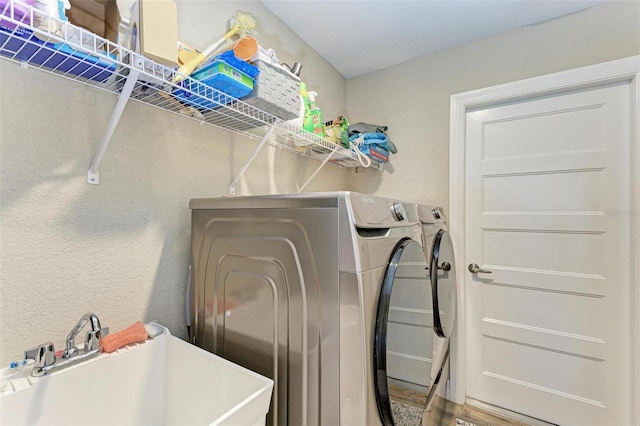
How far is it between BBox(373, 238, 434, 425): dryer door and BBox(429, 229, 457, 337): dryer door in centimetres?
41

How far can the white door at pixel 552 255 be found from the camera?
187 centimetres

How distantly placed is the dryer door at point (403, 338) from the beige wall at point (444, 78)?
1.31 m

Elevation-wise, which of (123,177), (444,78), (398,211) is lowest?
(398,211)

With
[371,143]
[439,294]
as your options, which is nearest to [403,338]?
[439,294]

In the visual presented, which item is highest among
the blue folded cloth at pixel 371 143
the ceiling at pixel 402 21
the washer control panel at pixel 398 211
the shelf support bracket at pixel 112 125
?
the ceiling at pixel 402 21

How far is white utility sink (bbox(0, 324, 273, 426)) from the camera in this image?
2.64 ft

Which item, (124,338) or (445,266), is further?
(445,266)

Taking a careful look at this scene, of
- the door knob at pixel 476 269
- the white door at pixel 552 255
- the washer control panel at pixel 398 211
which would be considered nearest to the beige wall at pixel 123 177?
the white door at pixel 552 255

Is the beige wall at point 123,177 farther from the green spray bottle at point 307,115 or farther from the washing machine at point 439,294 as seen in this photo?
the washing machine at point 439,294

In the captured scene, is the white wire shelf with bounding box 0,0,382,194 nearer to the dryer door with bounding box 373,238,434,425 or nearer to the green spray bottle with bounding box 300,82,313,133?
the green spray bottle with bounding box 300,82,313,133

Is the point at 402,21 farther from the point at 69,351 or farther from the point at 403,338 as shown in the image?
the point at 69,351

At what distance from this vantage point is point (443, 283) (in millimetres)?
1927

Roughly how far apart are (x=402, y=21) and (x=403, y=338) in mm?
2008

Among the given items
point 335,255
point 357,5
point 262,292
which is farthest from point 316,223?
point 357,5
